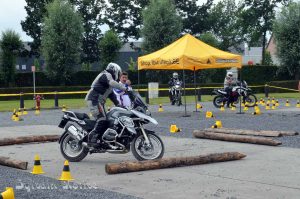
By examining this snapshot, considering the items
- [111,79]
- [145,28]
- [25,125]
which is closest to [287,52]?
[145,28]

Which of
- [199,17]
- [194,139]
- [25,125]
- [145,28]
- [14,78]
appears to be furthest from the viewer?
[199,17]

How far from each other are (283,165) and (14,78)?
4272cm

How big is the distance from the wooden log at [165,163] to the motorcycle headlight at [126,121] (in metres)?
1.12

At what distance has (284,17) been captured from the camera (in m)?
53.4

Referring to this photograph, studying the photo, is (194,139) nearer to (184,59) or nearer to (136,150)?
(136,150)

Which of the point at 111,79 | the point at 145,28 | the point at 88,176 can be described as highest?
the point at 145,28

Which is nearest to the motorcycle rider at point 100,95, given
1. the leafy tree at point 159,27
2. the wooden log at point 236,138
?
the wooden log at point 236,138

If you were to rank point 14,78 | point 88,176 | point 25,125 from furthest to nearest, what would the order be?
1. point 14,78
2. point 25,125
3. point 88,176

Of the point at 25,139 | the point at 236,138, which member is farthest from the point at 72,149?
the point at 236,138

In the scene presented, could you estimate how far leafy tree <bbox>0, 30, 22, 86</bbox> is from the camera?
Result: 163ft

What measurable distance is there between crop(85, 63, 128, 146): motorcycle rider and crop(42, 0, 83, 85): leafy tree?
40.4 m

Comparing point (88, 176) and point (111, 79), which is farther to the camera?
point (111, 79)

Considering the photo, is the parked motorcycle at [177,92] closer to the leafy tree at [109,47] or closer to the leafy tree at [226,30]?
the leafy tree at [109,47]

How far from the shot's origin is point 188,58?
2198 centimetres
